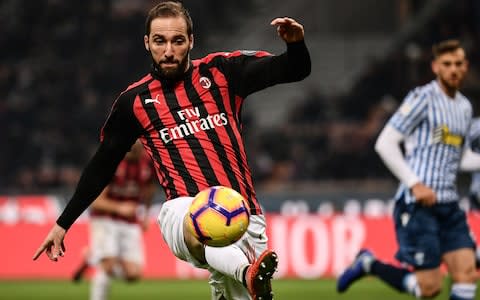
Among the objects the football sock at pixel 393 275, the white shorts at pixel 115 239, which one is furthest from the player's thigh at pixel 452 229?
the white shorts at pixel 115 239

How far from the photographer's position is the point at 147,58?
19500mm

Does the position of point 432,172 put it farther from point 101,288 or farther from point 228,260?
point 101,288

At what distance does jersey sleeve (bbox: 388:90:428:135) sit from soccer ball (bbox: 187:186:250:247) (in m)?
2.96

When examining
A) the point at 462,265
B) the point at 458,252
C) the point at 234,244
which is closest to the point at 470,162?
the point at 458,252

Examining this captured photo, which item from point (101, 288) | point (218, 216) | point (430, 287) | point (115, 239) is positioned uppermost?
point (218, 216)

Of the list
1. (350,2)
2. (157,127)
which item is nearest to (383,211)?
(350,2)

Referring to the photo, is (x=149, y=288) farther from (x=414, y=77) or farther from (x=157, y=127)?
(x=157, y=127)

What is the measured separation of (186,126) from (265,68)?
52 cm

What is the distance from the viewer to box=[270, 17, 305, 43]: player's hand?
517cm

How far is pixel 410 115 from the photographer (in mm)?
7805

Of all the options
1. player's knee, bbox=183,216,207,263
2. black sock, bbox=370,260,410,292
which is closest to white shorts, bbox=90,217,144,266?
black sock, bbox=370,260,410,292

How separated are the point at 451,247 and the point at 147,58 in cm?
1246

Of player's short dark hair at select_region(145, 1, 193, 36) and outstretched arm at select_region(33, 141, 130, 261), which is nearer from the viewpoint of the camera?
player's short dark hair at select_region(145, 1, 193, 36)

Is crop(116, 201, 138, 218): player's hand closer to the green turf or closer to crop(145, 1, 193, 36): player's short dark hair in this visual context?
the green turf
